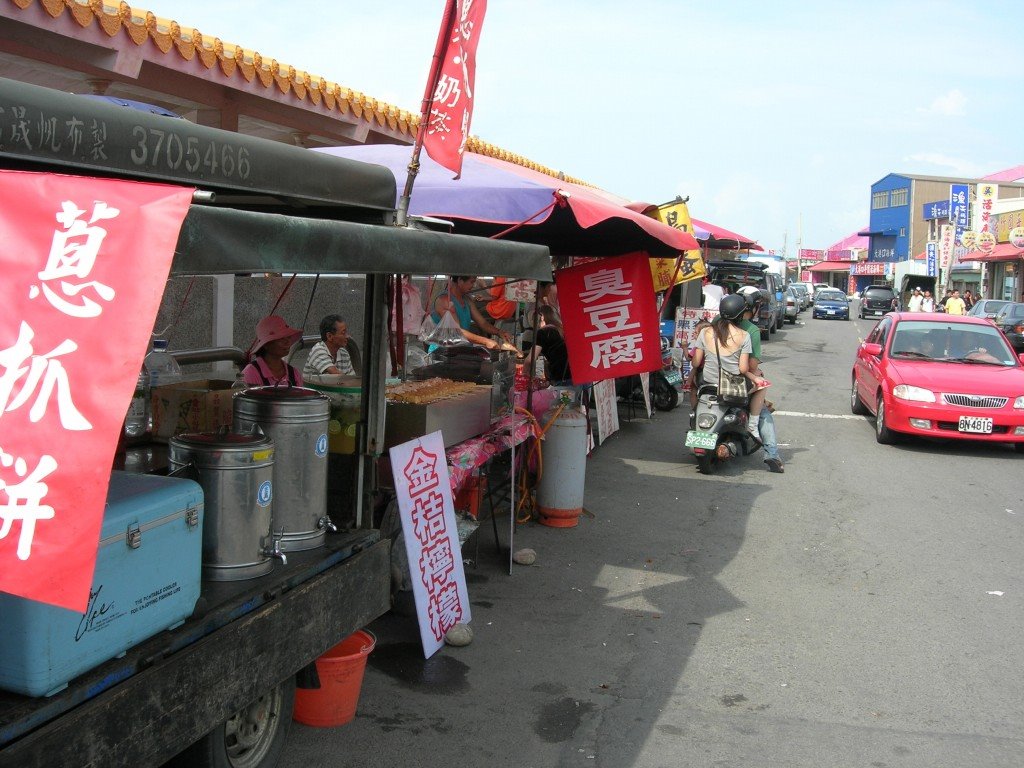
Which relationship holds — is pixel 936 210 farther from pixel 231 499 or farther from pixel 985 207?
pixel 231 499

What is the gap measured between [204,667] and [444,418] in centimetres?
288

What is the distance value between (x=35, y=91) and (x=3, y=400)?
123cm

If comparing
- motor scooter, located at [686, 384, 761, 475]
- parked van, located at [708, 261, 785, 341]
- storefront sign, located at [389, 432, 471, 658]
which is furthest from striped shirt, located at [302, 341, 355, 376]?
parked van, located at [708, 261, 785, 341]

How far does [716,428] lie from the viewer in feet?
33.2

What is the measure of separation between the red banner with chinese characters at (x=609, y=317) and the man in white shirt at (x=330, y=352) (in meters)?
2.05

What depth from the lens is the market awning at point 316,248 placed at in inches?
98.3

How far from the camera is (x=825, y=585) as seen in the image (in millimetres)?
6668

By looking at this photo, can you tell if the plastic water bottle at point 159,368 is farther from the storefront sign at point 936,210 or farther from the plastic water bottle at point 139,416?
the storefront sign at point 936,210

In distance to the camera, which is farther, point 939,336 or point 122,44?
point 939,336

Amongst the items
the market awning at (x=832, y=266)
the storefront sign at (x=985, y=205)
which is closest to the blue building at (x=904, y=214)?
the market awning at (x=832, y=266)

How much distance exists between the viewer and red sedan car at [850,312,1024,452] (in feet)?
36.9

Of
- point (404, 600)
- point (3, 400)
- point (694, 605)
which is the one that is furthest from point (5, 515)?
point (694, 605)

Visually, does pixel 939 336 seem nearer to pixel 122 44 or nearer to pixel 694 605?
pixel 694 605

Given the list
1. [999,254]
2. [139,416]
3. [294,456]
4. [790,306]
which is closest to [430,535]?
[294,456]
